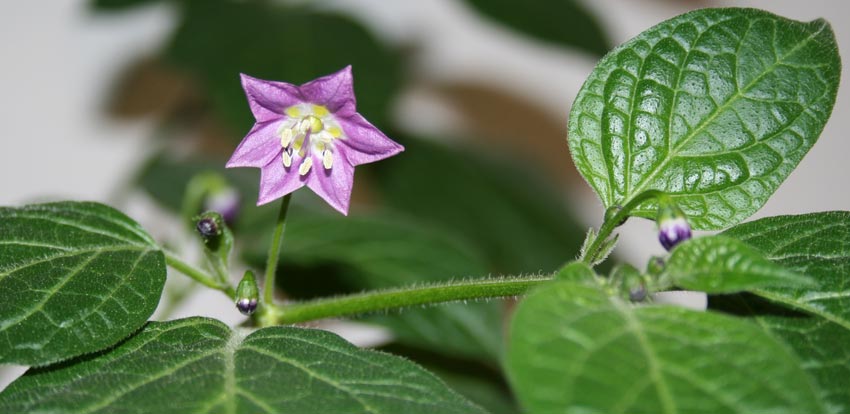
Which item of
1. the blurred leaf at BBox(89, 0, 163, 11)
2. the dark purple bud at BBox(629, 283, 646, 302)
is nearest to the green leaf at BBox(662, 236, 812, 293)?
the dark purple bud at BBox(629, 283, 646, 302)

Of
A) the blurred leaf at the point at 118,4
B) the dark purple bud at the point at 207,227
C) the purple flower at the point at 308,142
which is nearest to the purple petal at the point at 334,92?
the purple flower at the point at 308,142

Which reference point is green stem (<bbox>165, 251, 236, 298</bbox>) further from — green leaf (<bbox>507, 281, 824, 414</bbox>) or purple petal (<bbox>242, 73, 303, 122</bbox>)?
green leaf (<bbox>507, 281, 824, 414</bbox>)

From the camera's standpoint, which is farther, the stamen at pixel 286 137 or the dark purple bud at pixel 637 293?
the stamen at pixel 286 137

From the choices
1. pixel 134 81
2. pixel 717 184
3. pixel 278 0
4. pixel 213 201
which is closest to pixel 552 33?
pixel 278 0

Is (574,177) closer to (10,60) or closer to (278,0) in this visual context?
(278,0)

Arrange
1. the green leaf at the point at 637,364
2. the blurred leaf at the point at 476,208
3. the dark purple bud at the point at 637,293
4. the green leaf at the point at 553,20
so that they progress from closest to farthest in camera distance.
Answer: the green leaf at the point at 637,364 < the dark purple bud at the point at 637,293 < the green leaf at the point at 553,20 < the blurred leaf at the point at 476,208

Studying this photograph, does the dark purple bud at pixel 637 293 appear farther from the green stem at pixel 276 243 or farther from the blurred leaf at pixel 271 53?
the blurred leaf at pixel 271 53

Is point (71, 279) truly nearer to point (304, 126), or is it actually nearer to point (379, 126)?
Answer: point (304, 126)
